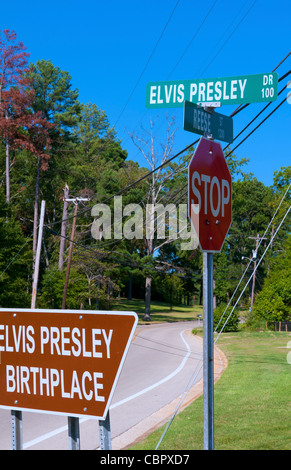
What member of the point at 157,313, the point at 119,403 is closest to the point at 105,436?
the point at 119,403

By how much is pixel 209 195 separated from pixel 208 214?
0.16 meters

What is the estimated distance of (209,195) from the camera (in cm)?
421

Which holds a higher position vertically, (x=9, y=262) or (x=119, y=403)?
(x=9, y=262)

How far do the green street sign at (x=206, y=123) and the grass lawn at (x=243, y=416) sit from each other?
4005mm

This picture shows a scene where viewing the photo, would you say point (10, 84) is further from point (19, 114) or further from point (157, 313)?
point (157, 313)

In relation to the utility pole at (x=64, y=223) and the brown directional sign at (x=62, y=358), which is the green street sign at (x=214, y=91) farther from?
the utility pole at (x=64, y=223)

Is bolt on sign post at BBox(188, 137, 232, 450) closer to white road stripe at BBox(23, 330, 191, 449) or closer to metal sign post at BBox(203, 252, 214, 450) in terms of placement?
metal sign post at BBox(203, 252, 214, 450)

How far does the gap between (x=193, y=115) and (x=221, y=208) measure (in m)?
0.77

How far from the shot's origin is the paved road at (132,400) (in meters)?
8.24

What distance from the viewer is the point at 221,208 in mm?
4324

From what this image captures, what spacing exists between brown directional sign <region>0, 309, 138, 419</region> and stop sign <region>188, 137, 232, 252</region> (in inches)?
40.9

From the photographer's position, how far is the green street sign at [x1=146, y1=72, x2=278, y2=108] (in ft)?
15.5

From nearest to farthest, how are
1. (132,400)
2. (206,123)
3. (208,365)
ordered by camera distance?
(208,365), (206,123), (132,400)
